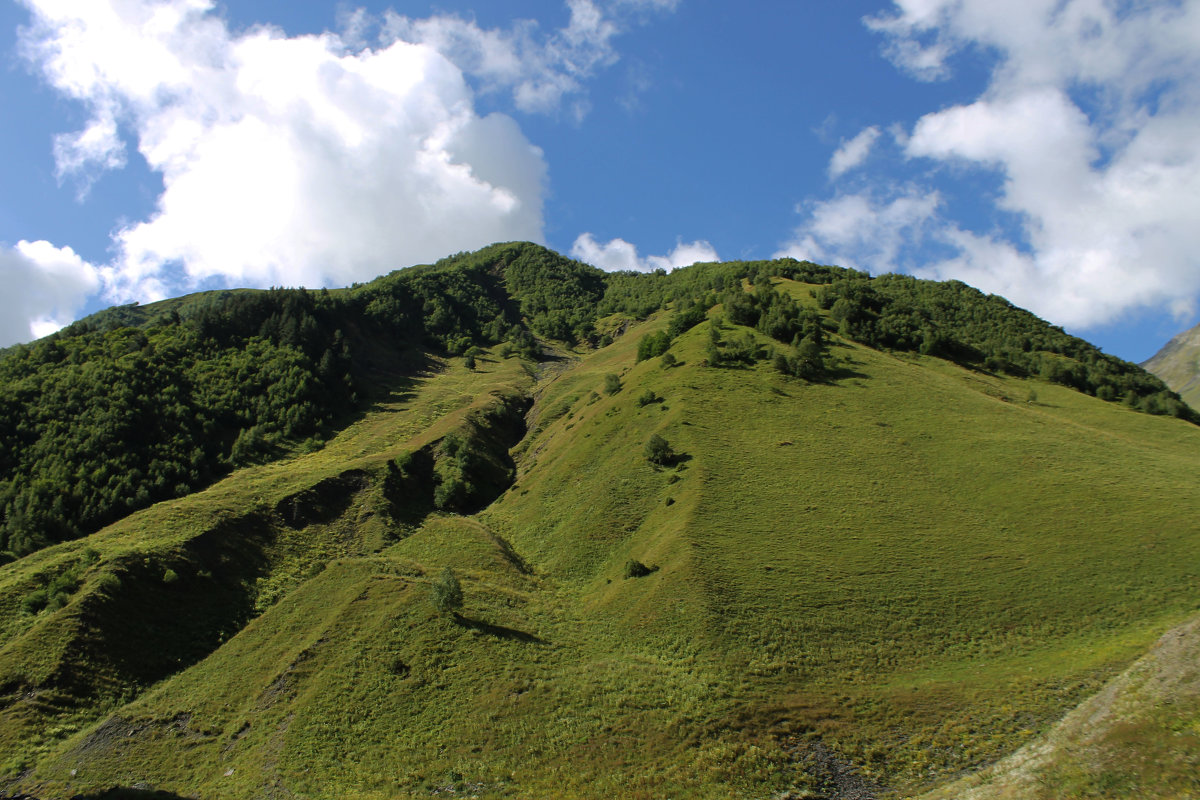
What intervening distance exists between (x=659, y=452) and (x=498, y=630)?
24.7 meters

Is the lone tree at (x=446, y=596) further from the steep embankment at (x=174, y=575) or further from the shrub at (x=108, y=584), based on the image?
the shrub at (x=108, y=584)

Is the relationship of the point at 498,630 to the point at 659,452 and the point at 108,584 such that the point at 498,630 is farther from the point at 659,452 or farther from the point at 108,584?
the point at 108,584

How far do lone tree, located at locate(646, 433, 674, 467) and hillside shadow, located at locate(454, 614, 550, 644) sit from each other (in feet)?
77.2

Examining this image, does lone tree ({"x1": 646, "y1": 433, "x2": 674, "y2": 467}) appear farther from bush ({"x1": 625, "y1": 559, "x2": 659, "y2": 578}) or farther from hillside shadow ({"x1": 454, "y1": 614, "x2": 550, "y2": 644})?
hillside shadow ({"x1": 454, "y1": 614, "x2": 550, "y2": 644})

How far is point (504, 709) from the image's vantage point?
28.2 metres

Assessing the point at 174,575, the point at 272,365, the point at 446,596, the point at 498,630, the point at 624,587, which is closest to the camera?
the point at 498,630

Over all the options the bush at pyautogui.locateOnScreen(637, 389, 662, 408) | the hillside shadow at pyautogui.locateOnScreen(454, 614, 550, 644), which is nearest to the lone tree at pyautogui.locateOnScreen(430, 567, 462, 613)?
the hillside shadow at pyautogui.locateOnScreen(454, 614, 550, 644)

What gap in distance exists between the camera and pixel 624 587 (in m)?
40.3

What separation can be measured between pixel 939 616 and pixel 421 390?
96.1 metres

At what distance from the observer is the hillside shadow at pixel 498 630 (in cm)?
3453

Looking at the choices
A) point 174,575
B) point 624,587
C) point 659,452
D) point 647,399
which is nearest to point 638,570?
point 624,587

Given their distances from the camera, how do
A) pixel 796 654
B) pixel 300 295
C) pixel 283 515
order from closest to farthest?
1. pixel 796 654
2. pixel 283 515
3. pixel 300 295

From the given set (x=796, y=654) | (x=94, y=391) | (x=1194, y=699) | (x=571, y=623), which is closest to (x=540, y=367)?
(x=94, y=391)

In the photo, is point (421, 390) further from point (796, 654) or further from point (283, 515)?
point (796, 654)
